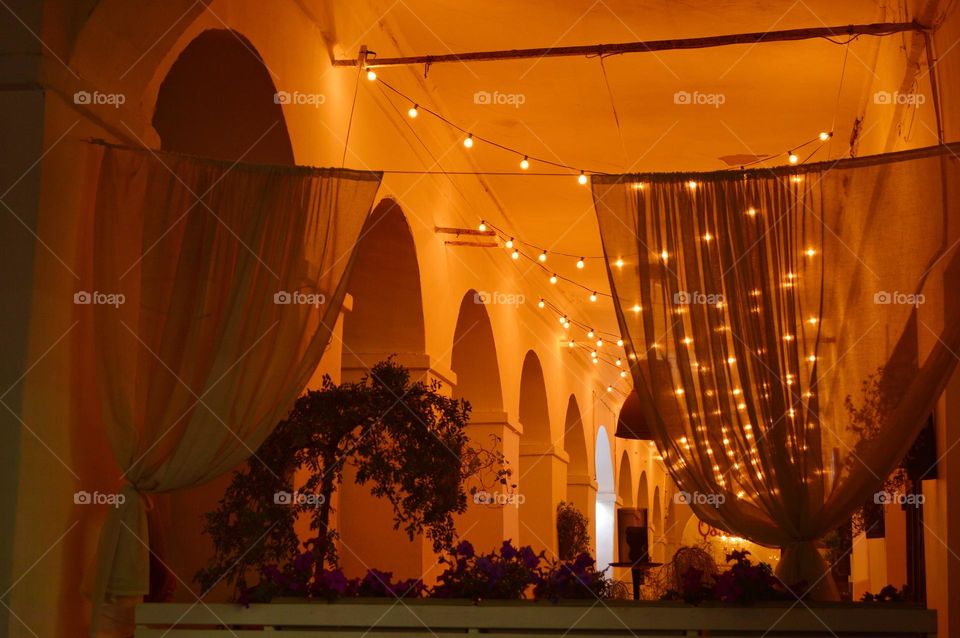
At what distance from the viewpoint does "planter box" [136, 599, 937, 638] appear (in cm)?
488

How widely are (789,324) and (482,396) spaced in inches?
319

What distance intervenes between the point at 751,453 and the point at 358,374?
16.8 ft

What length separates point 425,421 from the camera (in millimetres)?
5957

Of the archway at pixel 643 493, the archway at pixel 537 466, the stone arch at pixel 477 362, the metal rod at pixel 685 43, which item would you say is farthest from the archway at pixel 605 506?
the metal rod at pixel 685 43

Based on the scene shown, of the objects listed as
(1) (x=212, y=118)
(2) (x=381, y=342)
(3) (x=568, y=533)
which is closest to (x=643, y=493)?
Result: (3) (x=568, y=533)

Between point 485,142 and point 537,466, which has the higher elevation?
point 485,142

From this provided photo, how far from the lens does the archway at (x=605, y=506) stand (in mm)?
22656

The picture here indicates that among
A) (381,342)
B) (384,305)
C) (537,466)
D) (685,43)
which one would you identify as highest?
(685,43)

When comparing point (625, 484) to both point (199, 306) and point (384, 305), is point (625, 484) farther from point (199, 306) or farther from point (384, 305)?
point (199, 306)

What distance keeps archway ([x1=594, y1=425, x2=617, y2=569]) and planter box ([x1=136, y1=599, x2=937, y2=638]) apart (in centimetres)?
1770

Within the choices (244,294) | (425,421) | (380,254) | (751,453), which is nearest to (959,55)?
(751,453)

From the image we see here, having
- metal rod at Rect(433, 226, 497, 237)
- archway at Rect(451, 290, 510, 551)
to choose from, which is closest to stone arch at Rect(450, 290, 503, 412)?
archway at Rect(451, 290, 510, 551)

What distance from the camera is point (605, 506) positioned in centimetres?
2297

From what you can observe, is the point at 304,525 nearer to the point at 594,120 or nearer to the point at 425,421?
the point at 425,421
